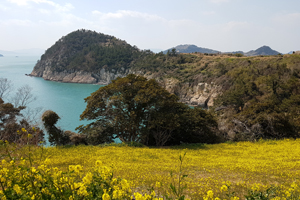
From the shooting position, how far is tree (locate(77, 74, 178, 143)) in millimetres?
20594

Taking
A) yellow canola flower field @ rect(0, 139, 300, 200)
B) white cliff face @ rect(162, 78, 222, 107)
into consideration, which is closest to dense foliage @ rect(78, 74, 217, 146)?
yellow canola flower field @ rect(0, 139, 300, 200)

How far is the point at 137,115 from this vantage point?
2148 cm

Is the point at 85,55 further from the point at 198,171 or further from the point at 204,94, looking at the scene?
the point at 198,171

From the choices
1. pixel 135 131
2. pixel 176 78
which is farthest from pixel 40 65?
pixel 135 131

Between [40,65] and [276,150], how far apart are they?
490ft

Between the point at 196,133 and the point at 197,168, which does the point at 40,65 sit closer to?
the point at 196,133

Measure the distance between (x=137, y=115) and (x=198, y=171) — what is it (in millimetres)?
11742

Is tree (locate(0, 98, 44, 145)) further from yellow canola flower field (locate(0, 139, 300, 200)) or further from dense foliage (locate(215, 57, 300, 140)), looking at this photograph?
dense foliage (locate(215, 57, 300, 140))

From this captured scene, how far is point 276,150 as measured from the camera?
55.8ft

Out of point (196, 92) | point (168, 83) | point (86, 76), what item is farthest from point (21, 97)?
point (86, 76)

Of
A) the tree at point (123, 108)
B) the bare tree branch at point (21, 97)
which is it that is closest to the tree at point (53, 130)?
the tree at point (123, 108)

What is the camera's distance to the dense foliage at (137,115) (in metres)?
20.4

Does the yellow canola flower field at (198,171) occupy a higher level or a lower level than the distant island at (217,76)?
lower

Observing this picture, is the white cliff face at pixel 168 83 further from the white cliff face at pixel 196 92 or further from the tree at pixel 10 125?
the tree at pixel 10 125
